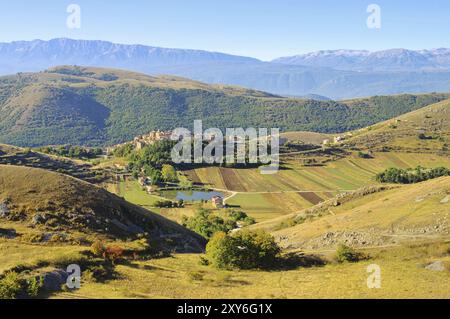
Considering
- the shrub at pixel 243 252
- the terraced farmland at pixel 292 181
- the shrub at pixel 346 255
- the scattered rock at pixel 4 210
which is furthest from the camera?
the terraced farmland at pixel 292 181

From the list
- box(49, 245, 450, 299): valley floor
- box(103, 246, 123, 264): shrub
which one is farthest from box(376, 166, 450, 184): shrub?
box(103, 246, 123, 264): shrub

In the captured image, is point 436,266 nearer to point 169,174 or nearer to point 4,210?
point 4,210

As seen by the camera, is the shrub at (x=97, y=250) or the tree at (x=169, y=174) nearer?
the shrub at (x=97, y=250)

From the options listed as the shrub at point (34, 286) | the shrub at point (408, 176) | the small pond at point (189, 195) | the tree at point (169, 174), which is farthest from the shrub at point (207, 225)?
the shrub at point (408, 176)

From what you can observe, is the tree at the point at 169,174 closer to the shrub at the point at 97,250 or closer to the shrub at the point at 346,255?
the shrub at the point at 97,250

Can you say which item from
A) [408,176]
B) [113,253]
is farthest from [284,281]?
[408,176]
